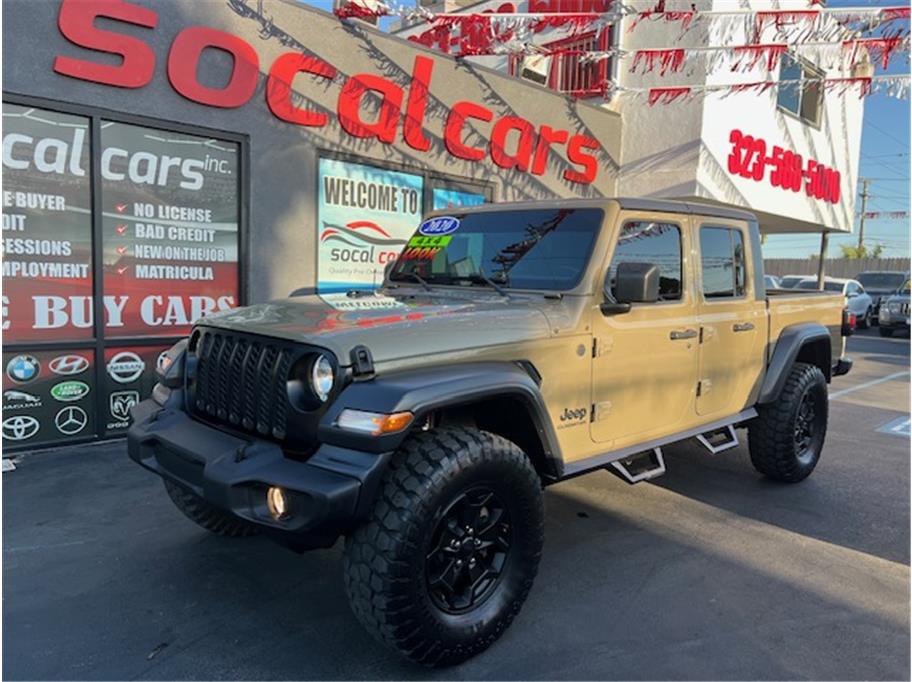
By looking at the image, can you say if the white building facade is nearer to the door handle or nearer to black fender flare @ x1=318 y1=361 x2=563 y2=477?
the door handle

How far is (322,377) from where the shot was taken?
266 centimetres

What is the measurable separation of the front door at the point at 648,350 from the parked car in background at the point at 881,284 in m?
20.6

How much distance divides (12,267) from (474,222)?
3878 millimetres

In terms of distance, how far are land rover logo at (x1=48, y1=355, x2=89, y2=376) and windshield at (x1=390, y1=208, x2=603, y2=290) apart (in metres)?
3.18

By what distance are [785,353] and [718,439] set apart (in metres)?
0.92

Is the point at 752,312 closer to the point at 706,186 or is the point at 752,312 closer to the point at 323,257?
the point at 323,257

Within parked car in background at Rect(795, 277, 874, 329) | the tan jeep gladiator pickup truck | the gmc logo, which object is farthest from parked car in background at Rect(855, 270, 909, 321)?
the tan jeep gladiator pickup truck

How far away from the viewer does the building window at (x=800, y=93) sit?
1196 cm

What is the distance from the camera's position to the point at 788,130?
12188 millimetres

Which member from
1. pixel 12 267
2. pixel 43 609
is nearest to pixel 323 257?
pixel 12 267

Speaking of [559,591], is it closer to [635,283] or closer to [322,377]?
[635,283]

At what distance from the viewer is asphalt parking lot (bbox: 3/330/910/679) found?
2779mm

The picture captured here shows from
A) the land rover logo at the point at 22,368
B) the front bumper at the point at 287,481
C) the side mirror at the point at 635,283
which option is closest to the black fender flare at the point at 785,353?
the side mirror at the point at 635,283

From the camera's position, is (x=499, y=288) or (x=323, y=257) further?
(x=323, y=257)
